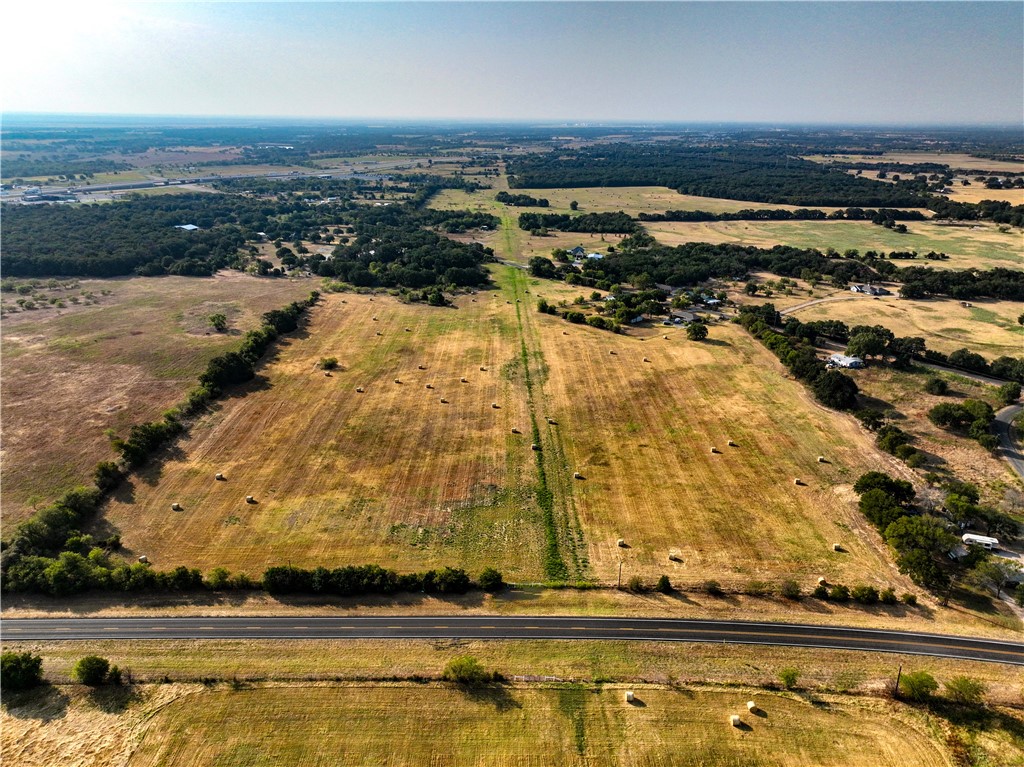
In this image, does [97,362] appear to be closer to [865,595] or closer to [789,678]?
[789,678]

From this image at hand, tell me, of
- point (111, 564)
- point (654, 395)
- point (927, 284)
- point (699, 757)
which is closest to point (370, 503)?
point (111, 564)

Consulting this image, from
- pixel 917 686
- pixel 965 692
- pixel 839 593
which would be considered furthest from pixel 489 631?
pixel 965 692

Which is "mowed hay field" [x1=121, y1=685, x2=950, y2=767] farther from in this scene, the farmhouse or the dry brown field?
the farmhouse

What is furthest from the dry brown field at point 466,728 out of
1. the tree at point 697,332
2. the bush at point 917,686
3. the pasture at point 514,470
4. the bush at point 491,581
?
the tree at point 697,332

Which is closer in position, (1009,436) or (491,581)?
(491,581)

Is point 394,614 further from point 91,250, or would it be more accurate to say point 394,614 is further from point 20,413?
point 91,250

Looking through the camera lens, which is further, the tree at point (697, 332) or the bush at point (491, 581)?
the tree at point (697, 332)

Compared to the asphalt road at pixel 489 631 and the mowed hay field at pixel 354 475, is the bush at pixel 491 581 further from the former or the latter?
the asphalt road at pixel 489 631
